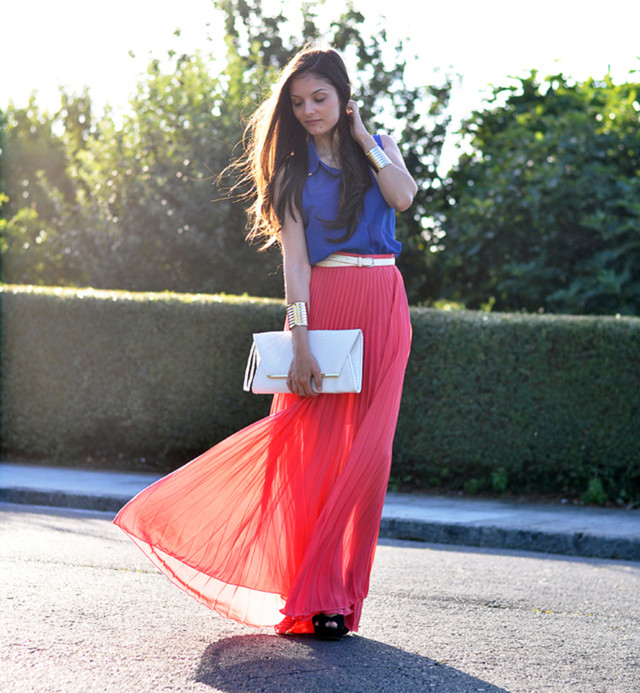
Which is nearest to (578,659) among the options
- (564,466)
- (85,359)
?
(564,466)

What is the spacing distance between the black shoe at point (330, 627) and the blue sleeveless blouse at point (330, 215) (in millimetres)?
1307

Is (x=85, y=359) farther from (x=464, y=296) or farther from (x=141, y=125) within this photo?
(x=464, y=296)

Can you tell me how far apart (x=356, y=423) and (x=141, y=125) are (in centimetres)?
1123

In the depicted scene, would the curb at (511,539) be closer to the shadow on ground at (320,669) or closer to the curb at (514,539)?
the curb at (514,539)

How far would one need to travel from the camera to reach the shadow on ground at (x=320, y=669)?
3193mm

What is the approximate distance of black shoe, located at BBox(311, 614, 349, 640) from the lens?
146 inches

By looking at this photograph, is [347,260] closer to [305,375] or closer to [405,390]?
[305,375]

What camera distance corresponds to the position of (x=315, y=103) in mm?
3842

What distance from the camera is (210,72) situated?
14984mm

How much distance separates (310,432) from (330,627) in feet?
2.32

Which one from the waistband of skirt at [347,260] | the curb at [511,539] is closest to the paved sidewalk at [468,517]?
the curb at [511,539]

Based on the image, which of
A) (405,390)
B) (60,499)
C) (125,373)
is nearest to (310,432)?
(60,499)

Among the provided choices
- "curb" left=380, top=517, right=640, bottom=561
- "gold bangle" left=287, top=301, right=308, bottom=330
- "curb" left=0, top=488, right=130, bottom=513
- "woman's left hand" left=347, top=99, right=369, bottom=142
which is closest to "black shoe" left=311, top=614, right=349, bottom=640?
"gold bangle" left=287, top=301, right=308, bottom=330

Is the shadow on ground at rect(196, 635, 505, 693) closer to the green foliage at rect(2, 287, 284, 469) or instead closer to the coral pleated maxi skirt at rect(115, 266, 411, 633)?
the coral pleated maxi skirt at rect(115, 266, 411, 633)
